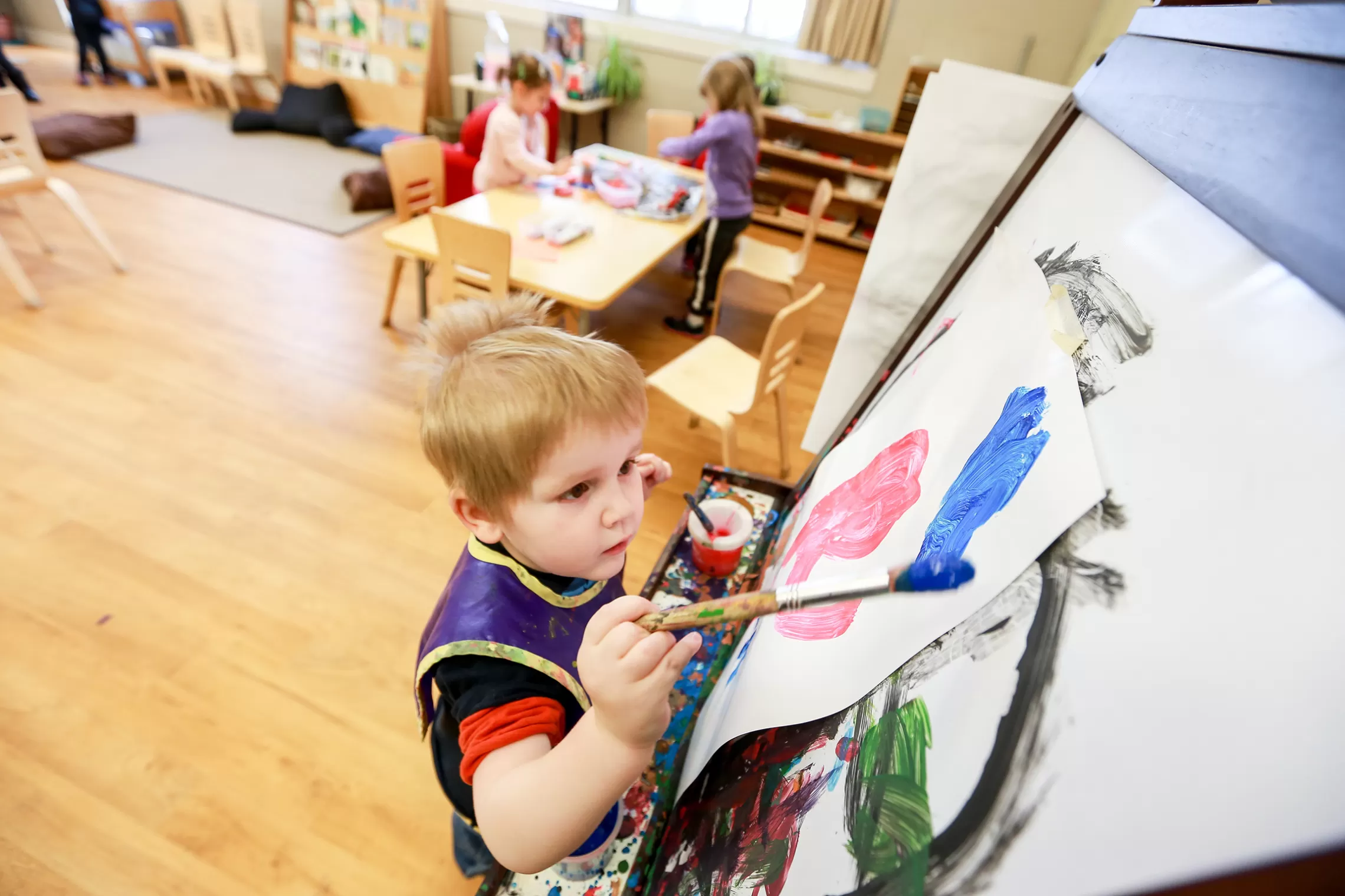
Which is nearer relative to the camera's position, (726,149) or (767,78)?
(726,149)

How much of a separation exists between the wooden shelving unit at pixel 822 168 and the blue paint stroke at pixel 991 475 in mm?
4184

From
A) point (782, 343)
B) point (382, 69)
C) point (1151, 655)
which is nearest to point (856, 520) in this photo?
point (1151, 655)

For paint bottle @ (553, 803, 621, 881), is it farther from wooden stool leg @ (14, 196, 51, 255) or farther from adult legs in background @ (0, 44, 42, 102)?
adult legs in background @ (0, 44, 42, 102)

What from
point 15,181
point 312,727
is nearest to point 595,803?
point 312,727

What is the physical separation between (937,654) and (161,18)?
26.7ft

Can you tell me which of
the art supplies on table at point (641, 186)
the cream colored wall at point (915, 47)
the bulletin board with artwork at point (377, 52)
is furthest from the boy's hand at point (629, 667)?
the bulletin board with artwork at point (377, 52)

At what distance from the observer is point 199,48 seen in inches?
223

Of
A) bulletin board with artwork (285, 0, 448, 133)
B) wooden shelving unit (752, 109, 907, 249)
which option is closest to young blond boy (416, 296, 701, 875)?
wooden shelving unit (752, 109, 907, 249)

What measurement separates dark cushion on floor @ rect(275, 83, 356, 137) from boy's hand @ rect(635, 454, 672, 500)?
524cm

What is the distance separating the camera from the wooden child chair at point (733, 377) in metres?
1.89

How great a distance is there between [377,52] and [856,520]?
6000 mm

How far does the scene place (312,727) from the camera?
60.3 inches

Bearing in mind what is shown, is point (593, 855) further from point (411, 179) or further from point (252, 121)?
point (252, 121)

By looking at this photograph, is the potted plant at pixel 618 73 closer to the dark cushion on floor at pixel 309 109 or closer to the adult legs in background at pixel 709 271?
the dark cushion on floor at pixel 309 109
